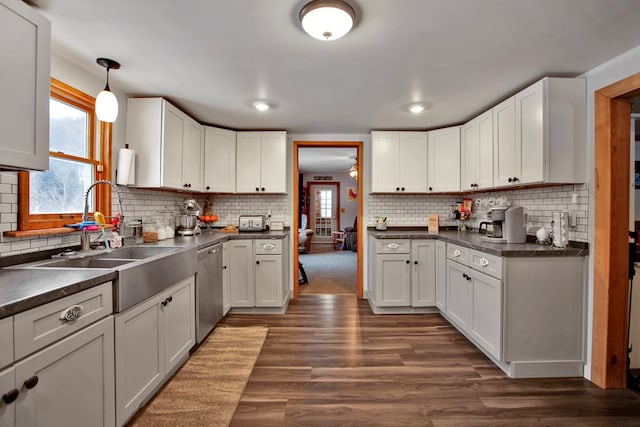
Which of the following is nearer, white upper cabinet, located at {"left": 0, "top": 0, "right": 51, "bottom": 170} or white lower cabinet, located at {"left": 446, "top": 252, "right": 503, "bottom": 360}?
white upper cabinet, located at {"left": 0, "top": 0, "right": 51, "bottom": 170}

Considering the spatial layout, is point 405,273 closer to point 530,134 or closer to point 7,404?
point 530,134

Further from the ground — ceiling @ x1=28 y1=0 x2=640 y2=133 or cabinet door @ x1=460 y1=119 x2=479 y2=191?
ceiling @ x1=28 y1=0 x2=640 y2=133

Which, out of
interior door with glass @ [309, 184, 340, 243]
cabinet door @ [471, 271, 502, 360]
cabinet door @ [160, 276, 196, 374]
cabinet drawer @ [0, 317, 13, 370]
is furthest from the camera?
interior door with glass @ [309, 184, 340, 243]

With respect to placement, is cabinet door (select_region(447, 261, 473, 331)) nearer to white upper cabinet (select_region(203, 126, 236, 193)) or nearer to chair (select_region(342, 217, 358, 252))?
white upper cabinet (select_region(203, 126, 236, 193))

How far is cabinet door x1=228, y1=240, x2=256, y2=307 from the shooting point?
3.31 metres

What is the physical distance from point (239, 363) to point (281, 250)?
1.31 m

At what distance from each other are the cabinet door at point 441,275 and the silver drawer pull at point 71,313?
3.04 m

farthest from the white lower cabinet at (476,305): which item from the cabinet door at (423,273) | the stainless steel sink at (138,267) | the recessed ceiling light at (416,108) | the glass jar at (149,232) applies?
the glass jar at (149,232)

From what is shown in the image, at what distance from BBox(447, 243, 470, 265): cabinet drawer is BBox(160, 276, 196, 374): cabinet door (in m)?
2.40

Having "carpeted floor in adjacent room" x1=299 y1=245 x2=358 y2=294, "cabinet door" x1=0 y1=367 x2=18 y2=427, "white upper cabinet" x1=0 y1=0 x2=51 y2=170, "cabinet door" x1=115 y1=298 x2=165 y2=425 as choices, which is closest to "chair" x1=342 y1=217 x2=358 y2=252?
"carpeted floor in adjacent room" x1=299 y1=245 x2=358 y2=294

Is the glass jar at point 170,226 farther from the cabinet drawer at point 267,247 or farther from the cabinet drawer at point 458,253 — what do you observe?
the cabinet drawer at point 458,253

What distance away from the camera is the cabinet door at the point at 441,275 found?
10.3 ft

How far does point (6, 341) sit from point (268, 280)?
2.44m

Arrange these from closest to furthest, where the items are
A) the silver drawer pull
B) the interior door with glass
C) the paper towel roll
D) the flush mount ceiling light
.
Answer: the silver drawer pull < the flush mount ceiling light < the paper towel roll < the interior door with glass
